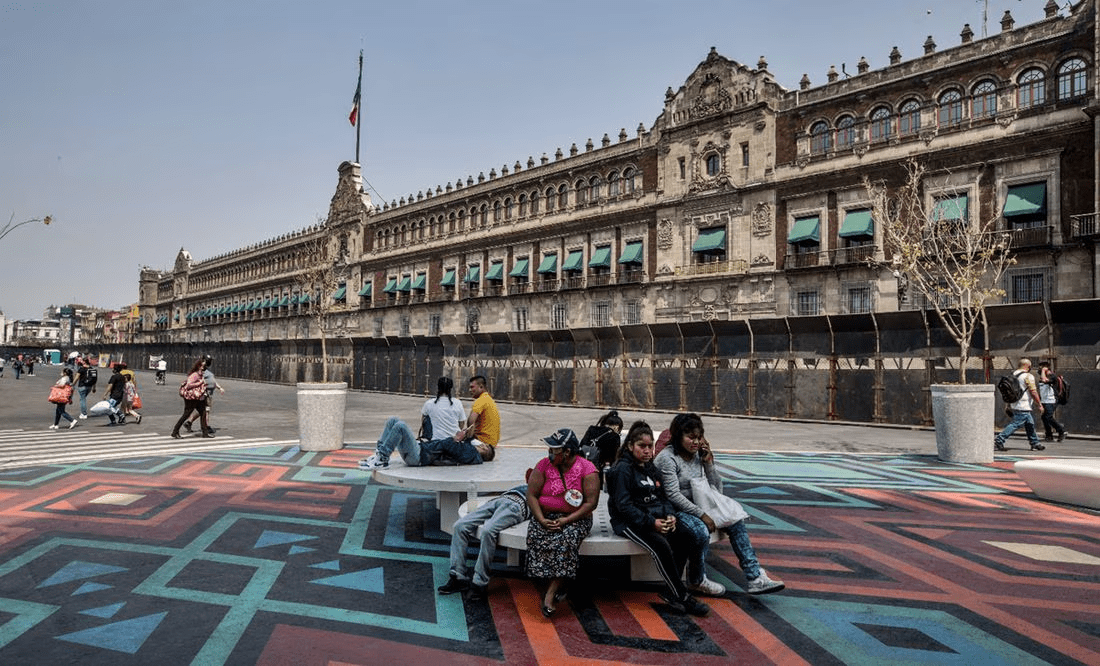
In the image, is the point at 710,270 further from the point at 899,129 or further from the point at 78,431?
the point at 78,431

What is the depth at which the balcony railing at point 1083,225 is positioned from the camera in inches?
881

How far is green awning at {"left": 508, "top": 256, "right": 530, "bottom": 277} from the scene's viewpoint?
1652 inches

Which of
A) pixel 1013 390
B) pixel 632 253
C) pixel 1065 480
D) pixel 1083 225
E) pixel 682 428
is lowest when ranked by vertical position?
pixel 1065 480

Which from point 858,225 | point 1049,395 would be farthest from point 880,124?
point 1049,395

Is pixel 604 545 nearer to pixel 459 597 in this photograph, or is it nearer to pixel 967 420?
pixel 459 597

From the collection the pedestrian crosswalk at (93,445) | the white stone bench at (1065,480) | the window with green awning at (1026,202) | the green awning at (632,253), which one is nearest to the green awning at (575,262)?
the green awning at (632,253)

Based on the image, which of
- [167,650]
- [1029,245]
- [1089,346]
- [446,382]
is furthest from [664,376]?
[167,650]

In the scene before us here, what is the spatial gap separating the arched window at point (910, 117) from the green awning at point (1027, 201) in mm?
4789

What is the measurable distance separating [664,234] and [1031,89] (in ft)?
53.8

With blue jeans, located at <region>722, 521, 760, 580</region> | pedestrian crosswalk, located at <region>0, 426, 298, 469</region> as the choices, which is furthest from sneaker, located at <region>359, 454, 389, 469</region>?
pedestrian crosswalk, located at <region>0, 426, 298, 469</region>

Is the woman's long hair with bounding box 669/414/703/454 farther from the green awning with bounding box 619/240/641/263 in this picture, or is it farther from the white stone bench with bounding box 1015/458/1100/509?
the green awning with bounding box 619/240/641/263

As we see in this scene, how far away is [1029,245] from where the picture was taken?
2403cm

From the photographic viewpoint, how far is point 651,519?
459 cm

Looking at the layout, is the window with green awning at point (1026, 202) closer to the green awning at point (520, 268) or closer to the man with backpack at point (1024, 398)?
the man with backpack at point (1024, 398)
